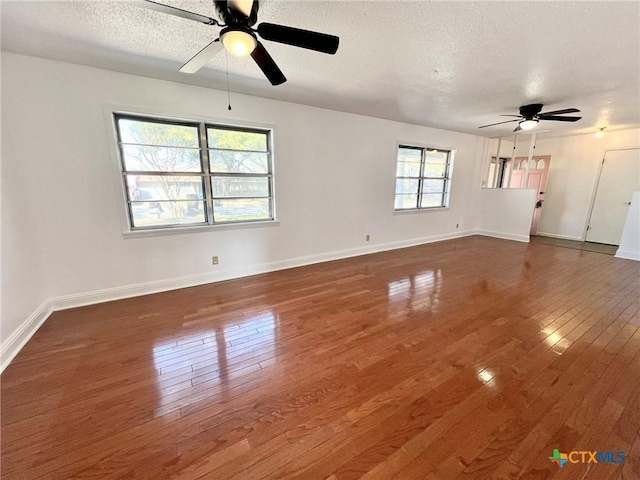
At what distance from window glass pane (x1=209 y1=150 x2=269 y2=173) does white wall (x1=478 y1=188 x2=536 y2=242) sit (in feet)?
19.9

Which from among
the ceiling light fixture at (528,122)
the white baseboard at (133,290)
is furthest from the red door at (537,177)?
the white baseboard at (133,290)

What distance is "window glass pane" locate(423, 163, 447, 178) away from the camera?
230 inches

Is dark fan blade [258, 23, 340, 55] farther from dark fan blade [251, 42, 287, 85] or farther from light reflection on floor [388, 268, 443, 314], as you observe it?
light reflection on floor [388, 268, 443, 314]

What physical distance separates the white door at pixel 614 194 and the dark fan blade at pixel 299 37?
7.54 metres

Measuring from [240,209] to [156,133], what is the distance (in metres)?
1.35

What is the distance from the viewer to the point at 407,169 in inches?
217

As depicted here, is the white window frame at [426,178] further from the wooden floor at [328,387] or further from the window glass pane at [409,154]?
the wooden floor at [328,387]

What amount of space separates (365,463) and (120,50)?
3.63 m

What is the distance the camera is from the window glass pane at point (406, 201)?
5543mm

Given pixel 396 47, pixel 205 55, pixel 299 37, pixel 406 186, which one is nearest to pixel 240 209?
pixel 205 55

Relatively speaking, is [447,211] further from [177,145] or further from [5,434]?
[5,434]

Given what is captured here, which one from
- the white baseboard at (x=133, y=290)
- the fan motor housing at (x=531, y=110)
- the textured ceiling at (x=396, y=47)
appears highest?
the textured ceiling at (x=396, y=47)

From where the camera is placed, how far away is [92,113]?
268 cm

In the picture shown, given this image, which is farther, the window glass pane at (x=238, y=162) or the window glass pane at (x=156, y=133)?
the window glass pane at (x=238, y=162)
